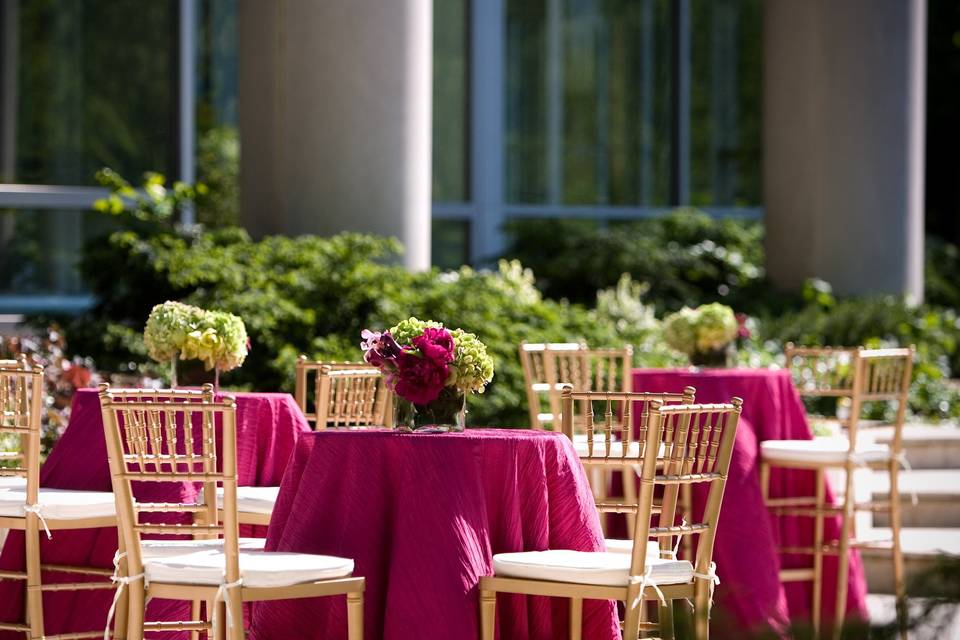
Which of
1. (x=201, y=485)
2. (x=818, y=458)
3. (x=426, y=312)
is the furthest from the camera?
(x=426, y=312)

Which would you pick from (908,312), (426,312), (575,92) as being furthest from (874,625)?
(575,92)

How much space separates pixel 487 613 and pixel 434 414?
2.02ft

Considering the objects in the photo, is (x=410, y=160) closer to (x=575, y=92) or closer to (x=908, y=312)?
(x=908, y=312)

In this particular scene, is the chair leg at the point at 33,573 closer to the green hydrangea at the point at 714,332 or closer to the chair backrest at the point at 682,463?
the chair backrest at the point at 682,463

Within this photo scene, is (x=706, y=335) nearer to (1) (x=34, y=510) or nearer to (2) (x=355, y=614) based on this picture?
(1) (x=34, y=510)

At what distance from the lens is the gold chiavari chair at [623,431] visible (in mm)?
4727

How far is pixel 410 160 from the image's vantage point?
10.2 metres

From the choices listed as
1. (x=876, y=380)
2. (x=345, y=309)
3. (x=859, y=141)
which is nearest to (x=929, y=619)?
(x=876, y=380)

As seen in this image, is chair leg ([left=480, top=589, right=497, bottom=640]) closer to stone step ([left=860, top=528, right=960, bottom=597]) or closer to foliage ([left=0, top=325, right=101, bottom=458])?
stone step ([left=860, top=528, right=960, bottom=597])

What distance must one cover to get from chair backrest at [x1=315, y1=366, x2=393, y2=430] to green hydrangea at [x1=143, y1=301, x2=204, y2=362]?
0.61 metres

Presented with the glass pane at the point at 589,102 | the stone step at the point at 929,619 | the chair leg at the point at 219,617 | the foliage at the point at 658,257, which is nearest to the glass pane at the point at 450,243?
the foliage at the point at 658,257

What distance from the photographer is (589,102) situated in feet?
54.3

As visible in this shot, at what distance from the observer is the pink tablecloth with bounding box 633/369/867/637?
6371 millimetres

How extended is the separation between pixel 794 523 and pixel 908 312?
559 cm
